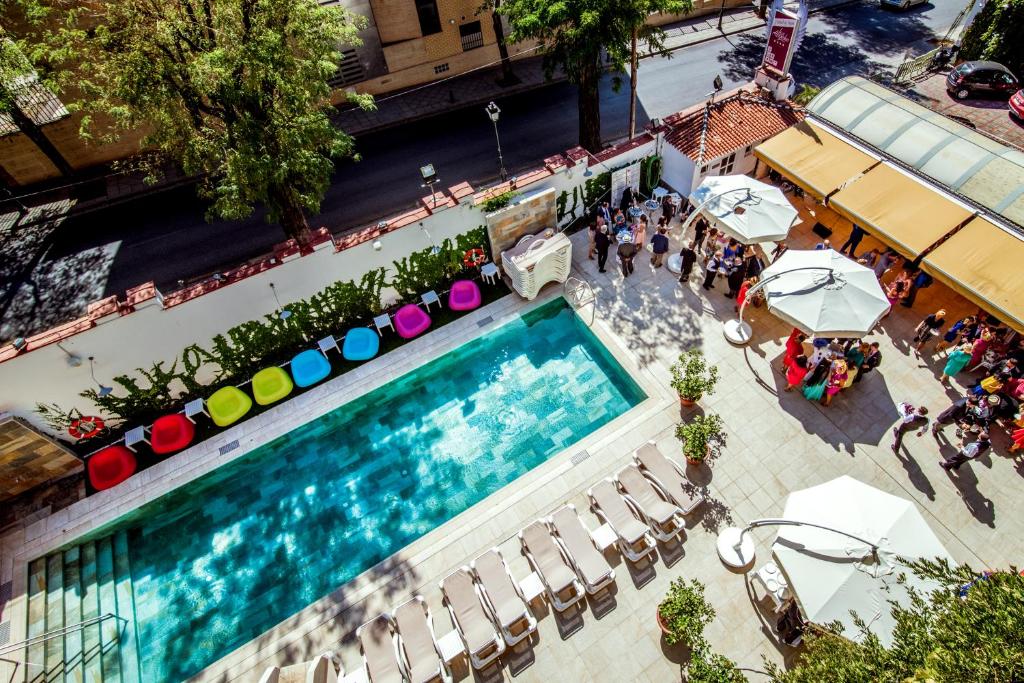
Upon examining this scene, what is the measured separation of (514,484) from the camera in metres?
13.6

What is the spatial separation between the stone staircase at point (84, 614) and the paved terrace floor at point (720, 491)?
2.54 m

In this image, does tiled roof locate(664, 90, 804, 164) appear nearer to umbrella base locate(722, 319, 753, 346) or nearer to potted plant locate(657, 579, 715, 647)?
umbrella base locate(722, 319, 753, 346)

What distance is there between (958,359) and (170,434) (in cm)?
2188

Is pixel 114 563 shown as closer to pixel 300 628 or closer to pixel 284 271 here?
pixel 300 628

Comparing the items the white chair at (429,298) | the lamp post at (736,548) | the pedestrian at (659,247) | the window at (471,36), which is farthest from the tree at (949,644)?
the window at (471,36)

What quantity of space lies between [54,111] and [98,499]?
1863 cm

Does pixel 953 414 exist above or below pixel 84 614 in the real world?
below

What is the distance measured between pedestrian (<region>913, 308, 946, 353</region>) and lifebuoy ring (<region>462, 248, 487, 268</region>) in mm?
13364

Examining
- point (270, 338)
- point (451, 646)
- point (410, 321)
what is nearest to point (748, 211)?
point (410, 321)

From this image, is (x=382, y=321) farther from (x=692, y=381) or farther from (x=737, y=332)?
(x=737, y=332)

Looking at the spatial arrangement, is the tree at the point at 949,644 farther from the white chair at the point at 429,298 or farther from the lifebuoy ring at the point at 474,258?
the lifebuoy ring at the point at 474,258

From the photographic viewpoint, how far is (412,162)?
77.7 ft

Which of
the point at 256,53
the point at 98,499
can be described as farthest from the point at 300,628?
the point at 256,53

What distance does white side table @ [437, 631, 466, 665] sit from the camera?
34.8ft
